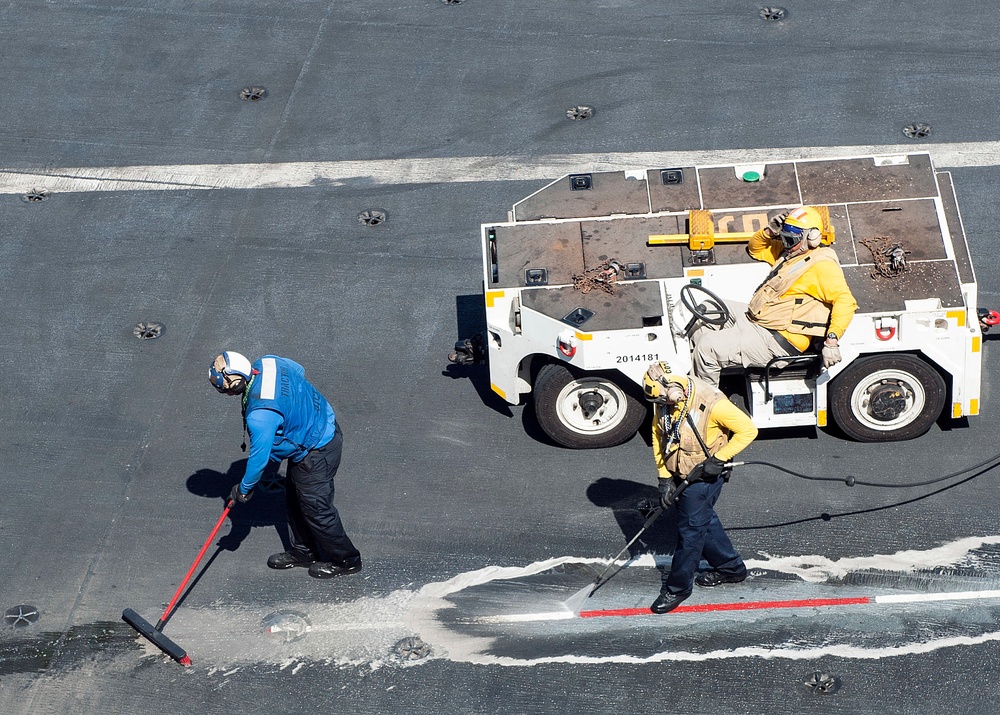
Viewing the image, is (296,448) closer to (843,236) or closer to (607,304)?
(607,304)

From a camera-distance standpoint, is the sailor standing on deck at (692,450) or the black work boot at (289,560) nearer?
the sailor standing on deck at (692,450)

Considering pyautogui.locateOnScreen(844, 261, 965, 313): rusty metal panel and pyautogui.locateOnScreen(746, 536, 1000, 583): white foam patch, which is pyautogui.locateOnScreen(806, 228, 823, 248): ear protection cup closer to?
pyautogui.locateOnScreen(844, 261, 965, 313): rusty metal panel

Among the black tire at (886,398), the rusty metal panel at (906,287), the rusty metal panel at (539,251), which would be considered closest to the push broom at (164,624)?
the rusty metal panel at (539,251)

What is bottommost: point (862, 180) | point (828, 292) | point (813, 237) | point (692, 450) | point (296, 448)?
point (692, 450)

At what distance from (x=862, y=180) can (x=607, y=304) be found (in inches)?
88.5

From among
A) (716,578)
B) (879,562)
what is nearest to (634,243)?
(716,578)

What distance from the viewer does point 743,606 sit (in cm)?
798

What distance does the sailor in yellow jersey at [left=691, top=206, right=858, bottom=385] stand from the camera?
8.26m

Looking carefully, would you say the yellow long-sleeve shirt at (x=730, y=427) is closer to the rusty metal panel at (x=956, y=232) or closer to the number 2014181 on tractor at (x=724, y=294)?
the number 2014181 on tractor at (x=724, y=294)

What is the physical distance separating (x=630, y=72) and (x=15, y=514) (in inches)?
293

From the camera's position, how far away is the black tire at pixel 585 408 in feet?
28.8

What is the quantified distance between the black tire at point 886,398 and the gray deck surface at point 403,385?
0.19 meters

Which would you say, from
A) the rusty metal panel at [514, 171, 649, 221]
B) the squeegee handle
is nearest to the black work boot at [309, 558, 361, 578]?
the squeegee handle

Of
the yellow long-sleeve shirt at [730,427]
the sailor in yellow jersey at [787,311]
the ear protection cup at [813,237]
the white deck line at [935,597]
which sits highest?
the ear protection cup at [813,237]
